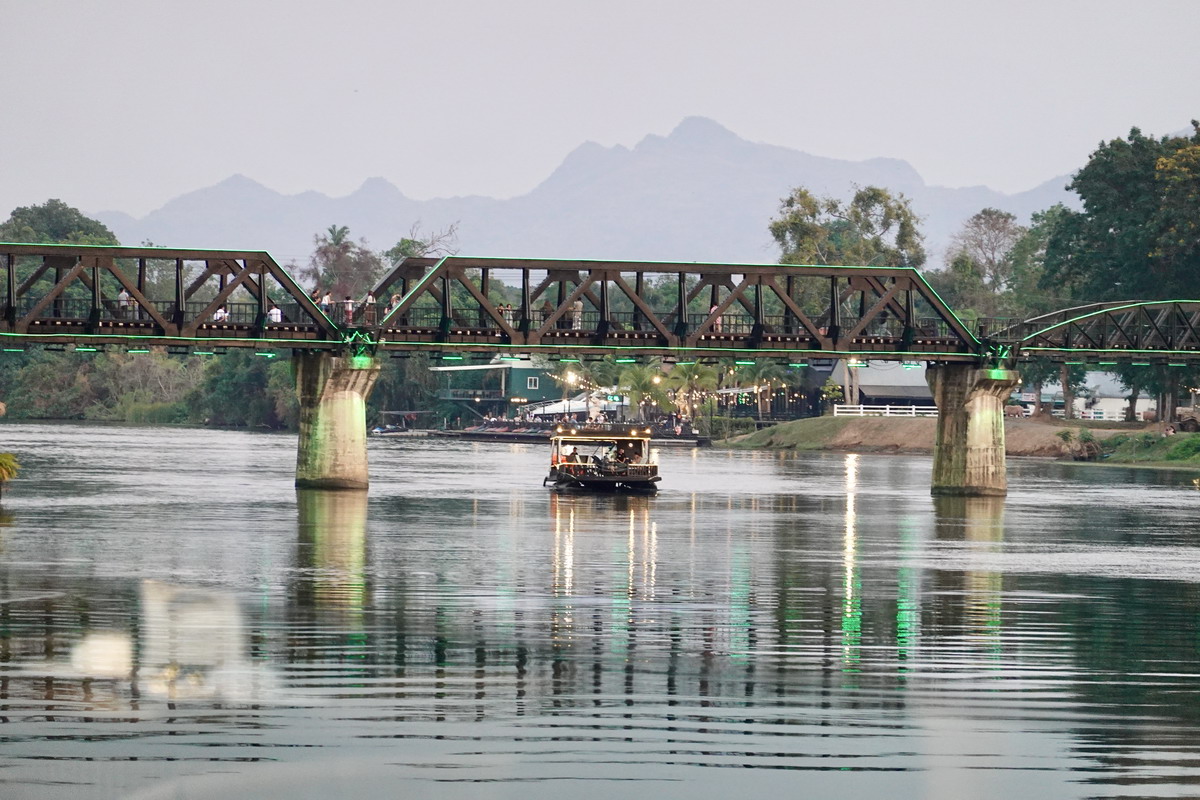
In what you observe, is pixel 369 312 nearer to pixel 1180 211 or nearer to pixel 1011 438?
pixel 1180 211

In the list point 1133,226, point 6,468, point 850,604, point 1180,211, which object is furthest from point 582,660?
point 1133,226

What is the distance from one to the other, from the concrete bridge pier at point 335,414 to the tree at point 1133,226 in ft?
286

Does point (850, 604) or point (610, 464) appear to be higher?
point (610, 464)

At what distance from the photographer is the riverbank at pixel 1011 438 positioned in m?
150

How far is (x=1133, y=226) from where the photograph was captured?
6230 inches

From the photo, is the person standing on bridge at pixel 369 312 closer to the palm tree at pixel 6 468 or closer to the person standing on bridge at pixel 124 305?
the person standing on bridge at pixel 124 305

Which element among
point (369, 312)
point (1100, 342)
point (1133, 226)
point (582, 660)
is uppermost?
point (1133, 226)

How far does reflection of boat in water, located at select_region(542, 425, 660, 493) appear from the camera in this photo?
94.6m

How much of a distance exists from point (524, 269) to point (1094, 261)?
8922 cm

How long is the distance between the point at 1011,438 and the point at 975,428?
75.1m

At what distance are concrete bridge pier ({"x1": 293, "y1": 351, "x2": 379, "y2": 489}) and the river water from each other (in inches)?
638

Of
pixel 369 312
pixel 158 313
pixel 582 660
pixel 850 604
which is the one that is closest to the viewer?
pixel 582 660

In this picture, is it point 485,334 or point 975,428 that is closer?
point 485,334

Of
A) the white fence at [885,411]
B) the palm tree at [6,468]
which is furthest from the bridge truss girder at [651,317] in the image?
the white fence at [885,411]
